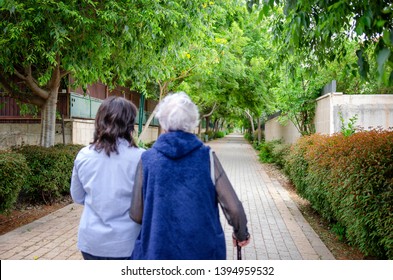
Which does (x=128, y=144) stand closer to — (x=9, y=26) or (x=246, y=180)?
(x=9, y=26)

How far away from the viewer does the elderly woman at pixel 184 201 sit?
2.24 m

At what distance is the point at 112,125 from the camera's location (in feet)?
8.29

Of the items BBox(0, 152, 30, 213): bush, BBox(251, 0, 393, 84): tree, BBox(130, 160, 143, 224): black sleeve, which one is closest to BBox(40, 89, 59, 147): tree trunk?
BBox(0, 152, 30, 213): bush

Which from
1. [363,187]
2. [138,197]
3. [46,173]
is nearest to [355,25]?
[363,187]

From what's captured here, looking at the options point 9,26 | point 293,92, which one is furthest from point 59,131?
point 293,92

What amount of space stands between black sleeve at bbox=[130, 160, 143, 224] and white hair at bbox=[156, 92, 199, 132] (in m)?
0.31

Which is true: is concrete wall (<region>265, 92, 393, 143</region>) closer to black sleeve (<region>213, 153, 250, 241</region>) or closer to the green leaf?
the green leaf

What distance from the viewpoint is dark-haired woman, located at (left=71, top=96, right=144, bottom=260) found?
96.8 inches

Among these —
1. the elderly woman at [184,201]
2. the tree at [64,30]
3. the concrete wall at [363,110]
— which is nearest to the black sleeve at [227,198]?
the elderly woman at [184,201]

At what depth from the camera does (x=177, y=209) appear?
224cm

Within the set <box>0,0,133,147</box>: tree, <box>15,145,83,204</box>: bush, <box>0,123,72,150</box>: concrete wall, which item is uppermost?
<box>0,0,133,147</box>: tree

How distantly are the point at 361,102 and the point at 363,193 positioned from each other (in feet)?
17.4

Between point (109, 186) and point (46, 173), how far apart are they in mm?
5205

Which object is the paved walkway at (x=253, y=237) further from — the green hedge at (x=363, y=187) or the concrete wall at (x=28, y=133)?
the concrete wall at (x=28, y=133)
